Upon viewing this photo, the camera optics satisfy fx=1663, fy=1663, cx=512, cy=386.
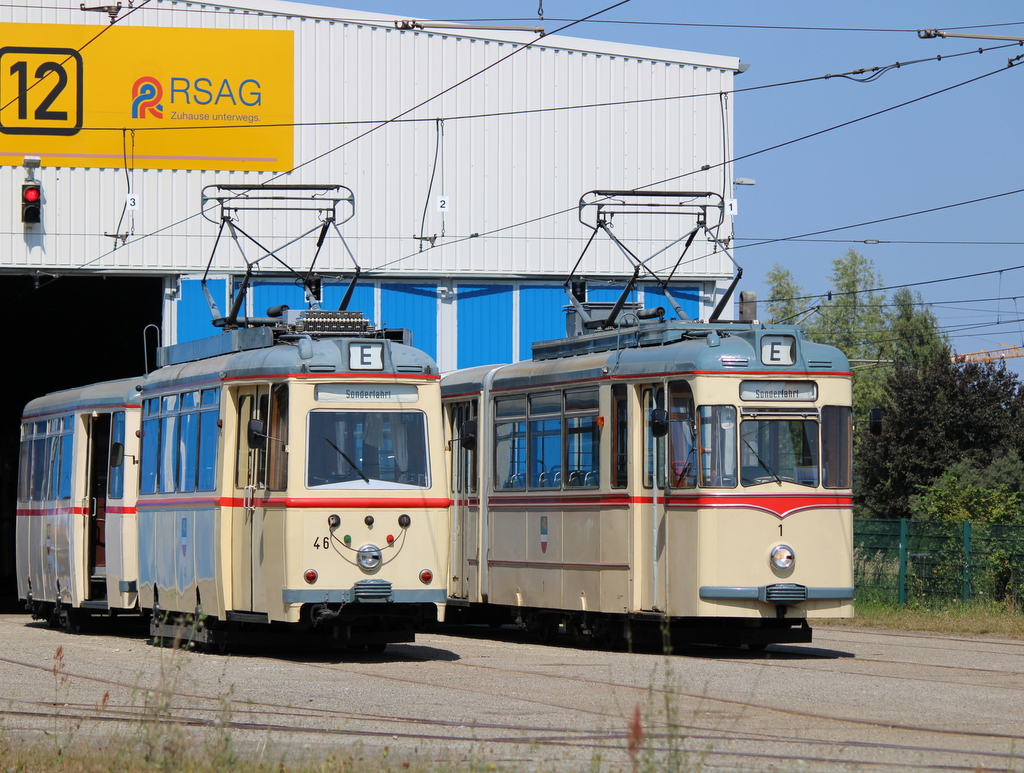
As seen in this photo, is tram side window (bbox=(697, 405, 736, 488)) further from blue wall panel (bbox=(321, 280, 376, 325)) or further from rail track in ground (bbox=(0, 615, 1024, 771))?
blue wall panel (bbox=(321, 280, 376, 325))

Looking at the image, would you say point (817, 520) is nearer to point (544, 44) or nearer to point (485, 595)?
point (485, 595)

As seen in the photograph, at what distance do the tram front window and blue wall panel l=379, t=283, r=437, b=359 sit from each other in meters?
12.7

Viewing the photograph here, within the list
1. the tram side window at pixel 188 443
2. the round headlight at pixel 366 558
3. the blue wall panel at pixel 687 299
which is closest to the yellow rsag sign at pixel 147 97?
the blue wall panel at pixel 687 299

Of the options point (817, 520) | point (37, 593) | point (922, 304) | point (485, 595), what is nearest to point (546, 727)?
point (817, 520)

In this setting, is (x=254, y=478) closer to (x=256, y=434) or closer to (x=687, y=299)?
(x=256, y=434)

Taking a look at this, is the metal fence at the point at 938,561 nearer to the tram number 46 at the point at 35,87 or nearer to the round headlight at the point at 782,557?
the round headlight at the point at 782,557

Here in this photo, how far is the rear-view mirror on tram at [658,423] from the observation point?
1517 centimetres

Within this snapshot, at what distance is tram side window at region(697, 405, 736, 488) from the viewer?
15.5 metres

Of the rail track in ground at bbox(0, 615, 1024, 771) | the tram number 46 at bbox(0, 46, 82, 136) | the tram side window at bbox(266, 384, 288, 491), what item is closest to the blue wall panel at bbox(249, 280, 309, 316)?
the tram number 46 at bbox(0, 46, 82, 136)

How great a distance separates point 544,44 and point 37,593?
12556mm

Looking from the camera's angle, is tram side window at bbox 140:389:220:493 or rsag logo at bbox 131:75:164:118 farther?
rsag logo at bbox 131:75:164:118

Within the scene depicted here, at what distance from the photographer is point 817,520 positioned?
15711 millimetres

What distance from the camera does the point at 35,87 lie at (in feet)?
86.4

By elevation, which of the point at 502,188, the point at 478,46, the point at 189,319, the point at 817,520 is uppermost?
the point at 478,46
